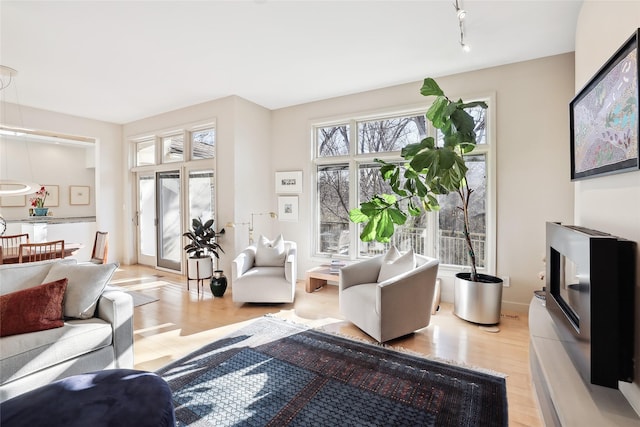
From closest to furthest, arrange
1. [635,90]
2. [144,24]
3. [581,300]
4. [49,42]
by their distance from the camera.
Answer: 1. [635,90]
2. [581,300]
3. [144,24]
4. [49,42]

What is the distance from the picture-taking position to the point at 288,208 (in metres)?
5.00

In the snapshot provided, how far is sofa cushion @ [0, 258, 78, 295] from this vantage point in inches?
83.4

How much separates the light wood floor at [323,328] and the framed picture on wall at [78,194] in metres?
4.54

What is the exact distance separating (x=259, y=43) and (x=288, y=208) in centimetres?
261

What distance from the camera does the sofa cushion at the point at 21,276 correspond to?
2117 millimetres

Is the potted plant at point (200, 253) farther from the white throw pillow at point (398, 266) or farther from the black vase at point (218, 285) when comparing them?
the white throw pillow at point (398, 266)

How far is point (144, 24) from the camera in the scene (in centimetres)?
271

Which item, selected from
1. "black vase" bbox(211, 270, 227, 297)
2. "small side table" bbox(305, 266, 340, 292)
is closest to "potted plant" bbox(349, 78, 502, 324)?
"small side table" bbox(305, 266, 340, 292)

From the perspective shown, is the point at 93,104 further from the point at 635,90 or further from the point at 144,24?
the point at 635,90

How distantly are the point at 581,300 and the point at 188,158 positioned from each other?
540 centimetres

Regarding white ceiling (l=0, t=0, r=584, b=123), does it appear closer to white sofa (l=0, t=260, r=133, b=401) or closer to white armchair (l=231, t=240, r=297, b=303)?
white sofa (l=0, t=260, r=133, b=401)

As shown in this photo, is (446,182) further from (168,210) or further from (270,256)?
(168,210)

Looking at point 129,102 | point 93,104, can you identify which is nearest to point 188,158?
point 129,102

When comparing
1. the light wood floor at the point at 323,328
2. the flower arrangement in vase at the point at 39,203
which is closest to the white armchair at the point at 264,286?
the light wood floor at the point at 323,328
